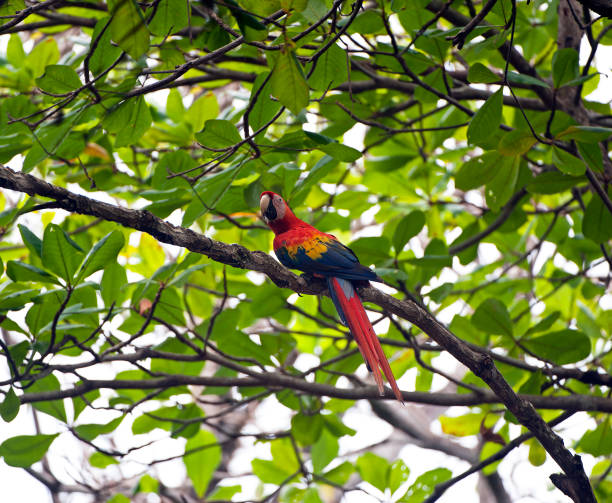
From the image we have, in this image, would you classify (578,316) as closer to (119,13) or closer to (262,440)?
(262,440)

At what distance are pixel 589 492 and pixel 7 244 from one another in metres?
3.67

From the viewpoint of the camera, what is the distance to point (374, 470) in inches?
135

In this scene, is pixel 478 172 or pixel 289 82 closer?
pixel 289 82

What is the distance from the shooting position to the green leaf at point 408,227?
293 centimetres

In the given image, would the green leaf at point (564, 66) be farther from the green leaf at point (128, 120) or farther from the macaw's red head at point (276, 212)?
the green leaf at point (128, 120)

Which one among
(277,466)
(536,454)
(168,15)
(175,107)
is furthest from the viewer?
(277,466)

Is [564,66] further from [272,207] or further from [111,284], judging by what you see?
[111,284]

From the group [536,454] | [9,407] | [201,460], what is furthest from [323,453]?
[9,407]

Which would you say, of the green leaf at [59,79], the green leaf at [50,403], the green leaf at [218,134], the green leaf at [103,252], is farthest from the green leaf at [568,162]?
the green leaf at [50,403]

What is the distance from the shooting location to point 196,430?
11.1 feet

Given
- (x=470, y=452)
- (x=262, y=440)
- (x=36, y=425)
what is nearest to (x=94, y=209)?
(x=262, y=440)

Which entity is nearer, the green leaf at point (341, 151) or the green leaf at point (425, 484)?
the green leaf at point (341, 151)

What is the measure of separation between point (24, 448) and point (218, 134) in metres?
1.80

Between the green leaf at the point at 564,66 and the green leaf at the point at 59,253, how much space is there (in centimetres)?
201
